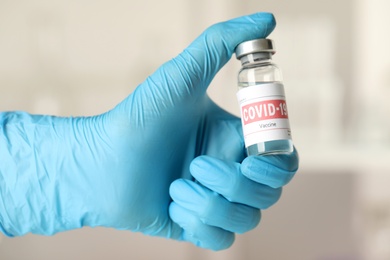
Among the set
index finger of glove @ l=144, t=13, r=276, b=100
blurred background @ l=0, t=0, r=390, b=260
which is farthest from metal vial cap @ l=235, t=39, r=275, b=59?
blurred background @ l=0, t=0, r=390, b=260

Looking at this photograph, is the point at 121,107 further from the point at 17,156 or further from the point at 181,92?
the point at 17,156

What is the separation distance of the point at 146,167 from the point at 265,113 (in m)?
0.36

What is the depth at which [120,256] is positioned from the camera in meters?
1.85

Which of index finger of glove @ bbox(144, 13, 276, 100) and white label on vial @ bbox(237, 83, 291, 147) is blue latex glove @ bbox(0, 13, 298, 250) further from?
white label on vial @ bbox(237, 83, 291, 147)

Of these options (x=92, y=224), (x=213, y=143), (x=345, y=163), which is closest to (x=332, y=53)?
(x=345, y=163)

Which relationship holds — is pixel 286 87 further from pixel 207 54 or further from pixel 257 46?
pixel 257 46

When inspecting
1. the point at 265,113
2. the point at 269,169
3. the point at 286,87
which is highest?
the point at 286,87

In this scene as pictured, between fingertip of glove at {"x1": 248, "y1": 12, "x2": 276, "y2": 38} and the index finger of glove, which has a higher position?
fingertip of glove at {"x1": 248, "y1": 12, "x2": 276, "y2": 38}

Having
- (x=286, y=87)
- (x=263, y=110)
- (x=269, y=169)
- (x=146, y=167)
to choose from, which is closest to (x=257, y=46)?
(x=263, y=110)

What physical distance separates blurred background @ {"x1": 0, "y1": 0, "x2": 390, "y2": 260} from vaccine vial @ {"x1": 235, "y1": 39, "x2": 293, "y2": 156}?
3.20ft

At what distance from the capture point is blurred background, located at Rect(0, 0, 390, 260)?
182 centimetres

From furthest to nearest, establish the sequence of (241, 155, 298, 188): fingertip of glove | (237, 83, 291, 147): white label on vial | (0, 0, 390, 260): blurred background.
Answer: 1. (0, 0, 390, 260): blurred background
2. (241, 155, 298, 188): fingertip of glove
3. (237, 83, 291, 147): white label on vial

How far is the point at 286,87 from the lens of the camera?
6.10 ft

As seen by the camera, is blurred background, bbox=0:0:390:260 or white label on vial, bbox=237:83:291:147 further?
blurred background, bbox=0:0:390:260
